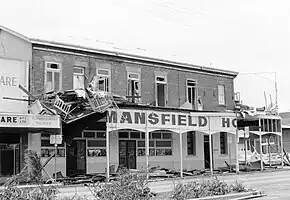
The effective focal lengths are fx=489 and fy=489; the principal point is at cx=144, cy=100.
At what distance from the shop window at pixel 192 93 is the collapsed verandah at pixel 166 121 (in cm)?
348

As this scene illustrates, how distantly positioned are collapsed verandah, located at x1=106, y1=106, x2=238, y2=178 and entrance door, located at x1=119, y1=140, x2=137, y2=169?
3357mm

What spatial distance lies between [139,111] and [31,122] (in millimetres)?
6904

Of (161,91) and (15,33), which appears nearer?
(15,33)

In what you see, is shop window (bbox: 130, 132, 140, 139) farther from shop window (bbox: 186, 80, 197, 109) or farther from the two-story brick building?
shop window (bbox: 186, 80, 197, 109)

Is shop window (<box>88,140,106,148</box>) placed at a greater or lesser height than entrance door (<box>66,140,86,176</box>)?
greater

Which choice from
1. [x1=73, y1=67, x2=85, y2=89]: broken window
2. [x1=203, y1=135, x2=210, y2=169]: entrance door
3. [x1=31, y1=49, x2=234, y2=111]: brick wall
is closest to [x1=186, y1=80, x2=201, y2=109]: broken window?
[x1=31, y1=49, x2=234, y2=111]: brick wall

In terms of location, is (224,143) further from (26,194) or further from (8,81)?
(26,194)

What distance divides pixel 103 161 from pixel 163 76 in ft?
25.0

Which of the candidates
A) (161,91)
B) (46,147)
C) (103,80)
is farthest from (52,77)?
(161,91)

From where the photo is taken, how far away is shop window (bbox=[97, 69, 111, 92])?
3022 centimetres

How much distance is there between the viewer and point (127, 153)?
3183cm

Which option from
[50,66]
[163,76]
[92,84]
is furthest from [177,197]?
[163,76]

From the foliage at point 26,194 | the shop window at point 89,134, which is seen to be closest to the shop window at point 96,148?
the shop window at point 89,134

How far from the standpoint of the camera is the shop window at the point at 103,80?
30.2 meters
